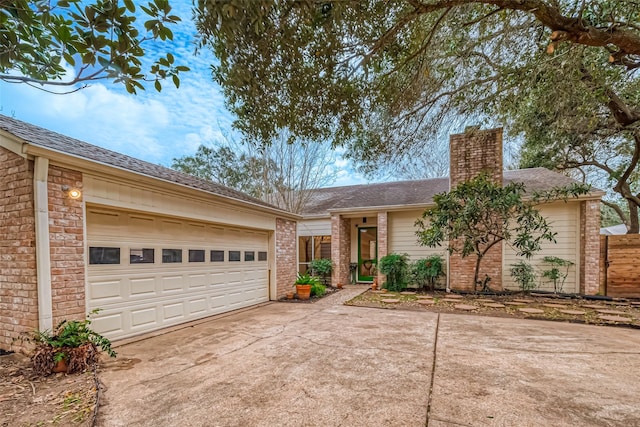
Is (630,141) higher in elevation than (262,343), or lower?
higher

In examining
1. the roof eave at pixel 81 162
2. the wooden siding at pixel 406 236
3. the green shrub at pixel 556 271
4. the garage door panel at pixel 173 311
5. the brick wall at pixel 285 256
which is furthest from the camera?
the wooden siding at pixel 406 236

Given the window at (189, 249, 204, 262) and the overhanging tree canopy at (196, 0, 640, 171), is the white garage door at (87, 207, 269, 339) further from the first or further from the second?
the overhanging tree canopy at (196, 0, 640, 171)

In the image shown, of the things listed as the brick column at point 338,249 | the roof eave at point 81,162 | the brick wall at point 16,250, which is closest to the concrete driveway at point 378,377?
the brick wall at point 16,250

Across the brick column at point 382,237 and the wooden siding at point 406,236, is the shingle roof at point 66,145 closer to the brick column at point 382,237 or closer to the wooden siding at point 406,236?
the brick column at point 382,237

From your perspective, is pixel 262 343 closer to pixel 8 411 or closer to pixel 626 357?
pixel 8 411

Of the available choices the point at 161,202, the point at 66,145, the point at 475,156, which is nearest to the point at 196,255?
the point at 161,202

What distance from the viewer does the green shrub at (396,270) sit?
376 inches

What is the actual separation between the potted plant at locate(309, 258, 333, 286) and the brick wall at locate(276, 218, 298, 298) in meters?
1.94

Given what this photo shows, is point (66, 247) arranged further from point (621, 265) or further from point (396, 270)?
point (621, 265)

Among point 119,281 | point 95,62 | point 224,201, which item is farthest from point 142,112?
point 95,62

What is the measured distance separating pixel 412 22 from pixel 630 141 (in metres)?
10.2

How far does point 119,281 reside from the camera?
443cm

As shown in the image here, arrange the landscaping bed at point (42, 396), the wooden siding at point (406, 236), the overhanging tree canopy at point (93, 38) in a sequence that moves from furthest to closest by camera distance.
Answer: the wooden siding at point (406, 236) → the landscaping bed at point (42, 396) → the overhanging tree canopy at point (93, 38)

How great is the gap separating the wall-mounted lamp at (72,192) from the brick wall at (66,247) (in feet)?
0.10
